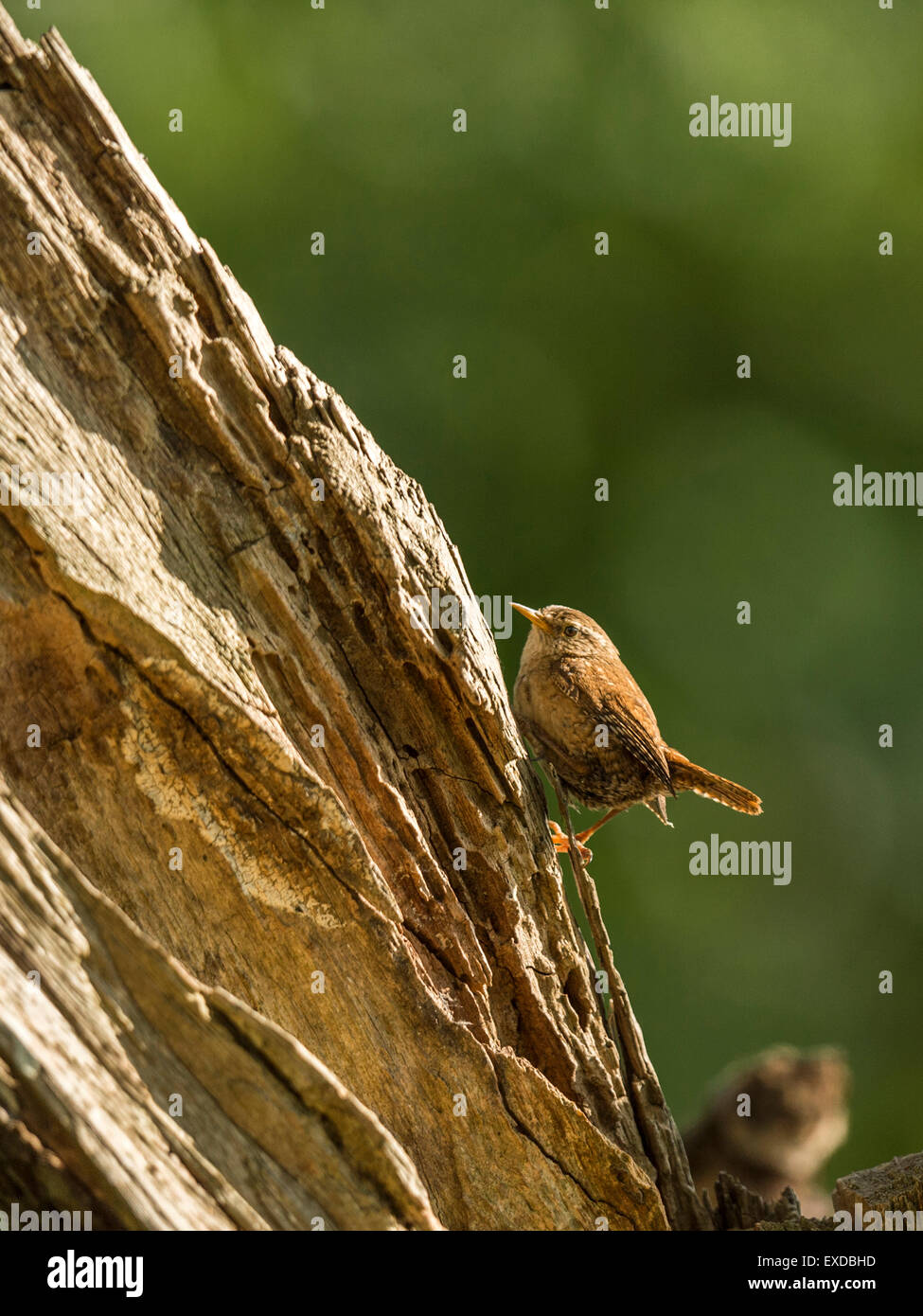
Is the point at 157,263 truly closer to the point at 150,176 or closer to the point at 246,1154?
the point at 150,176

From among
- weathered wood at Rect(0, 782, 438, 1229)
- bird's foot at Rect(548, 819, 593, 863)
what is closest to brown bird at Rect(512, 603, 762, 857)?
bird's foot at Rect(548, 819, 593, 863)

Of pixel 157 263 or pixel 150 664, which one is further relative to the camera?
pixel 157 263

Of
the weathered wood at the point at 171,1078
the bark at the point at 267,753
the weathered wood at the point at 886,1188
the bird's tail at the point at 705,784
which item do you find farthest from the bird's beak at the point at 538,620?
the weathered wood at the point at 171,1078

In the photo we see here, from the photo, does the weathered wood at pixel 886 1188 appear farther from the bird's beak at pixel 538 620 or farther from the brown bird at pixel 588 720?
the bird's beak at pixel 538 620

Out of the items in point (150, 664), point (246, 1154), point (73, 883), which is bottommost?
point (246, 1154)

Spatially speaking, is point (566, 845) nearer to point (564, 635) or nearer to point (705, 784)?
point (564, 635)

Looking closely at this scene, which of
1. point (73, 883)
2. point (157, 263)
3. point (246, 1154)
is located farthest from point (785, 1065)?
point (157, 263)

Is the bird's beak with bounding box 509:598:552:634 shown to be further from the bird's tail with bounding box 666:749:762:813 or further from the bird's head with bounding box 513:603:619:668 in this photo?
the bird's tail with bounding box 666:749:762:813
